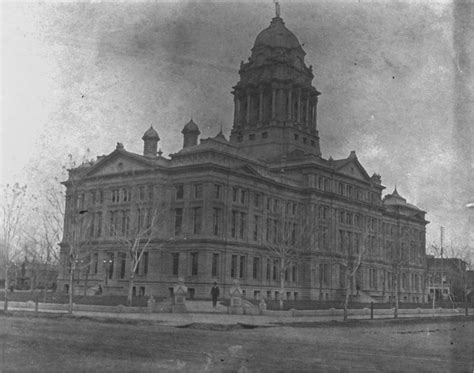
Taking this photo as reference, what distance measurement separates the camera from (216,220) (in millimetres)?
58906

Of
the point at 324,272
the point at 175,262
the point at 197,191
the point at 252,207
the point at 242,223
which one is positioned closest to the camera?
the point at 197,191

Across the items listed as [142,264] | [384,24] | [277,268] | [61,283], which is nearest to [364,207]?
[277,268]

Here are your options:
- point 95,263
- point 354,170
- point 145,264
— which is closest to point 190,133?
point 145,264

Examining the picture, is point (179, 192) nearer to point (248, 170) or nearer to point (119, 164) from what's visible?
point (119, 164)

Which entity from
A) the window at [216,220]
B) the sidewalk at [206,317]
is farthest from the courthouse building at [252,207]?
the sidewalk at [206,317]

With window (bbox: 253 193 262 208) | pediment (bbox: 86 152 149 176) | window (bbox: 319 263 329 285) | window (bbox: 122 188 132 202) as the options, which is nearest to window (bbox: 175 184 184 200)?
pediment (bbox: 86 152 149 176)

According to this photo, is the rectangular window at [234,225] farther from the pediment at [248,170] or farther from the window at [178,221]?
the window at [178,221]

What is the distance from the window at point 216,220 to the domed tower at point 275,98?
17.4 meters

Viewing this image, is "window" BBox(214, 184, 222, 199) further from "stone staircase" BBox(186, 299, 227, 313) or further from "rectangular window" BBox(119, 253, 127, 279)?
"stone staircase" BBox(186, 299, 227, 313)

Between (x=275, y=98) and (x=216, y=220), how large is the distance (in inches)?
894

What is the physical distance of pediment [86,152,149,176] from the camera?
2299 inches

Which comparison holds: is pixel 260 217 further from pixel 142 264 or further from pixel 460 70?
pixel 460 70

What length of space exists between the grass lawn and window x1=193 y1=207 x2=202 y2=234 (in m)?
31.8

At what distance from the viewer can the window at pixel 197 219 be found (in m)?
58.4
